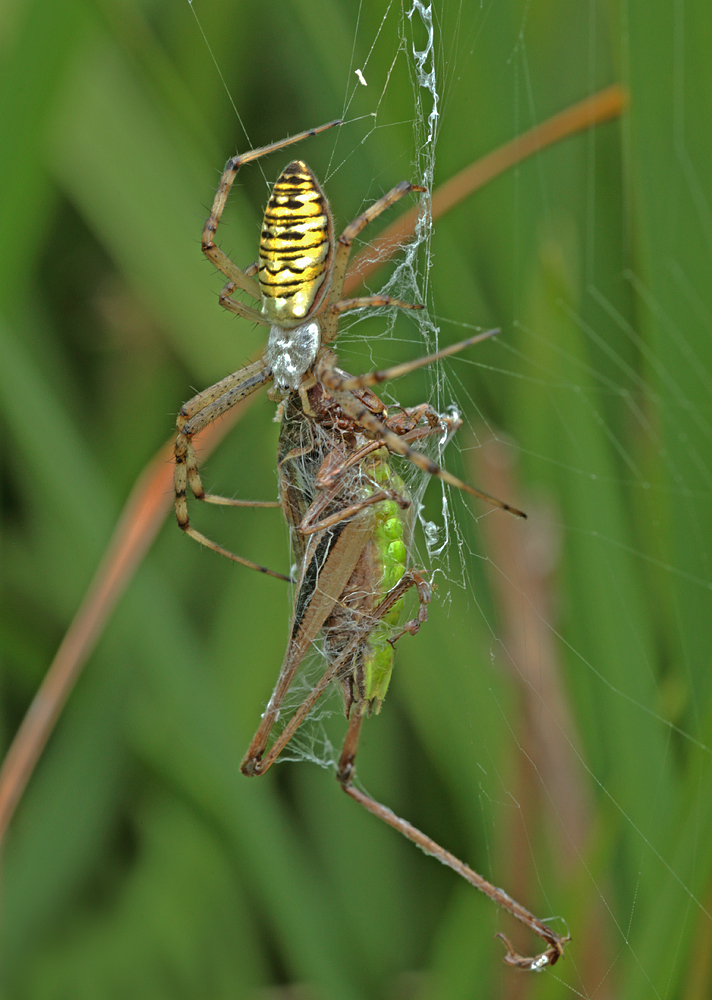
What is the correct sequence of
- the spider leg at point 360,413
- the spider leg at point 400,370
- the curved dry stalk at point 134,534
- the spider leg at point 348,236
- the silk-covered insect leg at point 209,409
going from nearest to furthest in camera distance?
the spider leg at point 400,370
the spider leg at point 360,413
the spider leg at point 348,236
the curved dry stalk at point 134,534
the silk-covered insect leg at point 209,409

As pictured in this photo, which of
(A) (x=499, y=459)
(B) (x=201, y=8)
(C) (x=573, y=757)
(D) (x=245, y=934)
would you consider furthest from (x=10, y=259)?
(D) (x=245, y=934)

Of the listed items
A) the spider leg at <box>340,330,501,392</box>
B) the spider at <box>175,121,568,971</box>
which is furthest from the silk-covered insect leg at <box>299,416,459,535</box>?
the spider leg at <box>340,330,501,392</box>

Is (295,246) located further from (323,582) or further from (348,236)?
(323,582)

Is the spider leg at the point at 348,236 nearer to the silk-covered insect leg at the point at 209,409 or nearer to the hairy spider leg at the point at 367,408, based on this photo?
the hairy spider leg at the point at 367,408

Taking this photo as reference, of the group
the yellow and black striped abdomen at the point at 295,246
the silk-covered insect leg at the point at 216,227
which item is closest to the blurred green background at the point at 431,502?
the silk-covered insect leg at the point at 216,227

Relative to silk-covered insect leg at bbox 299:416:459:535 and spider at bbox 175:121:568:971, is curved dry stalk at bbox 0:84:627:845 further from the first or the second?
silk-covered insect leg at bbox 299:416:459:535

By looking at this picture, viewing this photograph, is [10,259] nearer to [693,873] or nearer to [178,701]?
[178,701]
